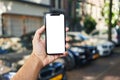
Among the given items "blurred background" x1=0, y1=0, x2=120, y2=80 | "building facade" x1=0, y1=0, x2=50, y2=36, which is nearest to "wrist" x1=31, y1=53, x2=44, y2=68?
"blurred background" x1=0, y1=0, x2=120, y2=80

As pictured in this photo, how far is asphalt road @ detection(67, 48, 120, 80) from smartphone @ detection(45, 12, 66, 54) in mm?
6884

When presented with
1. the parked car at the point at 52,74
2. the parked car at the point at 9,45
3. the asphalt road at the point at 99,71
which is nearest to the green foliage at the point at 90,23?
the asphalt road at the point at 99,71

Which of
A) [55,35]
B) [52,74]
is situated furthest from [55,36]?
[52,74]

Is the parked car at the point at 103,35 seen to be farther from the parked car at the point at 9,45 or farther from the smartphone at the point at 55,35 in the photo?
the smartphone at the point at 55,35

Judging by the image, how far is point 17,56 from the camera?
6.56 m

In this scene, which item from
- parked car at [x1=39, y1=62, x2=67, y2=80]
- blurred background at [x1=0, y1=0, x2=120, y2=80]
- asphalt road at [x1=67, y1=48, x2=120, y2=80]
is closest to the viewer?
parked car at [x1=39, y1=62, x2=67, y2=80]

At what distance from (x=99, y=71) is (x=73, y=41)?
78.5 inches

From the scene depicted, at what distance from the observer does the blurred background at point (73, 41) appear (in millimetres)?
5820

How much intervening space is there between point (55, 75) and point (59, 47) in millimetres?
3371

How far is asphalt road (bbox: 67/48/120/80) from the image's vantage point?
30.0 ft

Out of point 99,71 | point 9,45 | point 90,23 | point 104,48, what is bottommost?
point 99,71

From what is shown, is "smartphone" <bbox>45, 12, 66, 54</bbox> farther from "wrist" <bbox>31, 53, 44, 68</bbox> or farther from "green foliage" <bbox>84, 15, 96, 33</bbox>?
"green foliage" <bbox>84, 15, 96, 33</bbox>

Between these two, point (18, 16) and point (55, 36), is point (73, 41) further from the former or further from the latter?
point (55, 36)

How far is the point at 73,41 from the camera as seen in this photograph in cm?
1188
